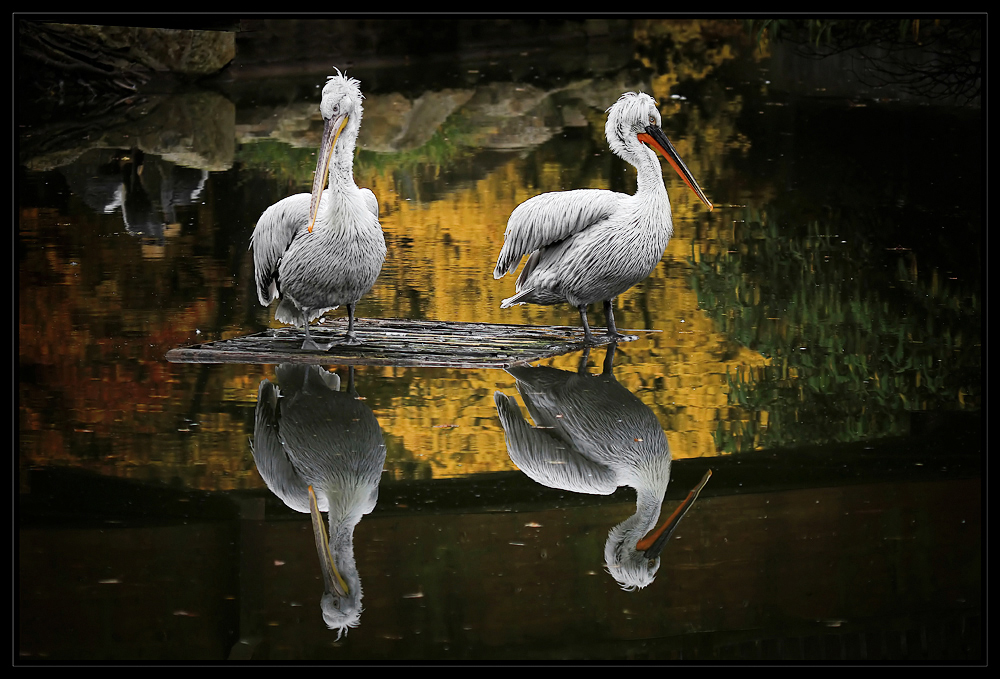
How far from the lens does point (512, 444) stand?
19.5 ft

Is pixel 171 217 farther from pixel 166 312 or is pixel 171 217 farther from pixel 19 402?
pixel 19 402

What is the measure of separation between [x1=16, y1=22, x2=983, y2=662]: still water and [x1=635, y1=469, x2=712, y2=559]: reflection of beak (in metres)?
0.04

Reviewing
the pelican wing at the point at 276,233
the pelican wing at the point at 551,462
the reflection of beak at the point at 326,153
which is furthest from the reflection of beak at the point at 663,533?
the pelican wing at the point at 276,233

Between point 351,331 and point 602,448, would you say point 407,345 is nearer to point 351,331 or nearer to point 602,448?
point 351,331

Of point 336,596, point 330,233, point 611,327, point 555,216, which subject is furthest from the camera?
point 611,327

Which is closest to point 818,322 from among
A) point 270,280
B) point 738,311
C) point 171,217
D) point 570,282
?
point 738,311

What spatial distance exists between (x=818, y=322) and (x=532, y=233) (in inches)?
75.7

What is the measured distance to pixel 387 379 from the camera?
6.86 meters

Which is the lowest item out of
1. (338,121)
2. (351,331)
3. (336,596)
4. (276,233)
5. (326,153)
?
(336,596)

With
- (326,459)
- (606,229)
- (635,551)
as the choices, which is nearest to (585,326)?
(606,229)

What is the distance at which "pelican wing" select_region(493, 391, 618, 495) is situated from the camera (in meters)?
5.50

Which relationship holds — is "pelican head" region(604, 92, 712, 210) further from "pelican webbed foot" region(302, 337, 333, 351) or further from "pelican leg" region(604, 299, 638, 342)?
"pelican webbed foot" region(302, 337, 333, 351)

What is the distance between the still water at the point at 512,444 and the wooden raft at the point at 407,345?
0.11m

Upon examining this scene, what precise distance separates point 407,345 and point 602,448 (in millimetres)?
1681
